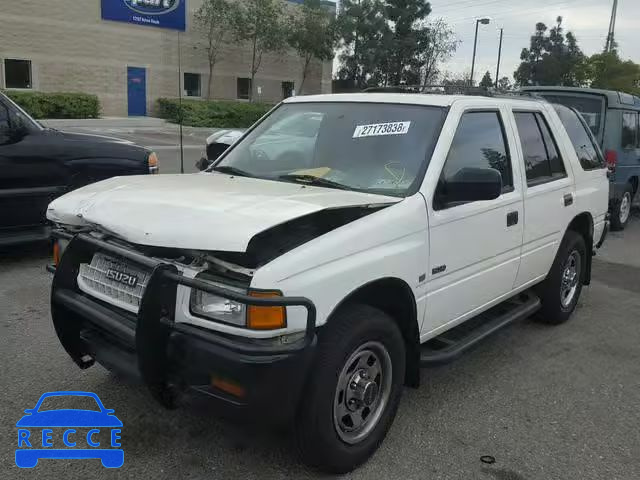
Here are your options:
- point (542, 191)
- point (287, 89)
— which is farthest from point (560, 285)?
point (287, 89)

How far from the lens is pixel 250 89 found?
34344mm

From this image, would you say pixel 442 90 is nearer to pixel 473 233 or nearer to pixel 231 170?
pixel 473 233

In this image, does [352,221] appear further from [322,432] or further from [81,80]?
[81,80]

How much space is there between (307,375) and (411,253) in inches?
37.8

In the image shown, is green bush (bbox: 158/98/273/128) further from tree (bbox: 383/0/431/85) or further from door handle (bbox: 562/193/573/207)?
door handle (bbox: 562/193/573/207)

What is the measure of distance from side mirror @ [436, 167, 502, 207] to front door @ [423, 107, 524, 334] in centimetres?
11

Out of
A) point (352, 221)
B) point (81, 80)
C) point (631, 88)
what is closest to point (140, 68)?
point (81, 80)

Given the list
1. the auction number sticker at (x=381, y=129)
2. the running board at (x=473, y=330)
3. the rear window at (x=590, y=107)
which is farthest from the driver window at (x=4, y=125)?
the rear window at (x=590, y=107)

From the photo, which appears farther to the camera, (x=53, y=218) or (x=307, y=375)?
(x=53, y=218)

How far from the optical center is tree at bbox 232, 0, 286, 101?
31.1 metres

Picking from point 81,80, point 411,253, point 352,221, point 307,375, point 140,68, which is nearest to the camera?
point 307,375

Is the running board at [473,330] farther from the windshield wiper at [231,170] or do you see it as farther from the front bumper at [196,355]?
the windshield wiper at [231,170]

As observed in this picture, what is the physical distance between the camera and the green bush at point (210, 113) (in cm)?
2811

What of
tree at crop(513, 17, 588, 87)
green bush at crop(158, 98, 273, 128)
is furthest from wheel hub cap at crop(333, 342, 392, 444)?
tree at crop(513, 17, 588, 87)
